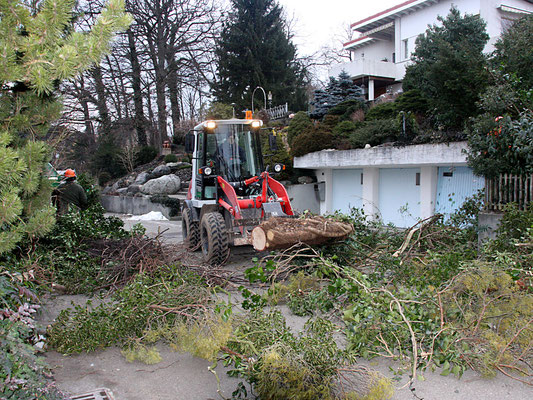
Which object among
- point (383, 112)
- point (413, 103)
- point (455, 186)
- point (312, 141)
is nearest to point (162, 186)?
point (312, 141)

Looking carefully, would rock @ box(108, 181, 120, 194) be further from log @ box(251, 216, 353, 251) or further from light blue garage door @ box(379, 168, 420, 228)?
log @ box(251, 216, 353, 251)

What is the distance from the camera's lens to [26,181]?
4035mm

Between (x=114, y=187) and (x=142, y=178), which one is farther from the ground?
(x=142, y=178)

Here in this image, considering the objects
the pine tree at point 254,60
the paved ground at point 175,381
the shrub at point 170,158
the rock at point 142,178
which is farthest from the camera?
the pine tree at point 254,60

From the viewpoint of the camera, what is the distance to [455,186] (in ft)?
44.8

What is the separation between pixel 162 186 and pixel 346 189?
10.0 m

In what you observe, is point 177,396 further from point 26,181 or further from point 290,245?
point 290,245

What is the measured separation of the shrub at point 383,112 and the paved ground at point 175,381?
574 inches

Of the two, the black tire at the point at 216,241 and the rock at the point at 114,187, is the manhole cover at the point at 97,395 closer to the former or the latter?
the black tire at the point at 216,241

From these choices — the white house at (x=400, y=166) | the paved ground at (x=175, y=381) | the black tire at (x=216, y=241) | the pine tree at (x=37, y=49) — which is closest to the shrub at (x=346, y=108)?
the white house at (x=400, y=166)

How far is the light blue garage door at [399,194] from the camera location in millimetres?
14984

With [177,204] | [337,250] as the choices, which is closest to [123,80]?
[177,204]

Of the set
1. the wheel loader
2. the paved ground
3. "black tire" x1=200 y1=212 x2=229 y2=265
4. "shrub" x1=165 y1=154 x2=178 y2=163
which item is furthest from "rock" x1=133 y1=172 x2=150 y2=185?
the paved ground

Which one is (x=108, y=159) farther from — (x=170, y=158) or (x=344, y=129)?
(x=344, y=129)
